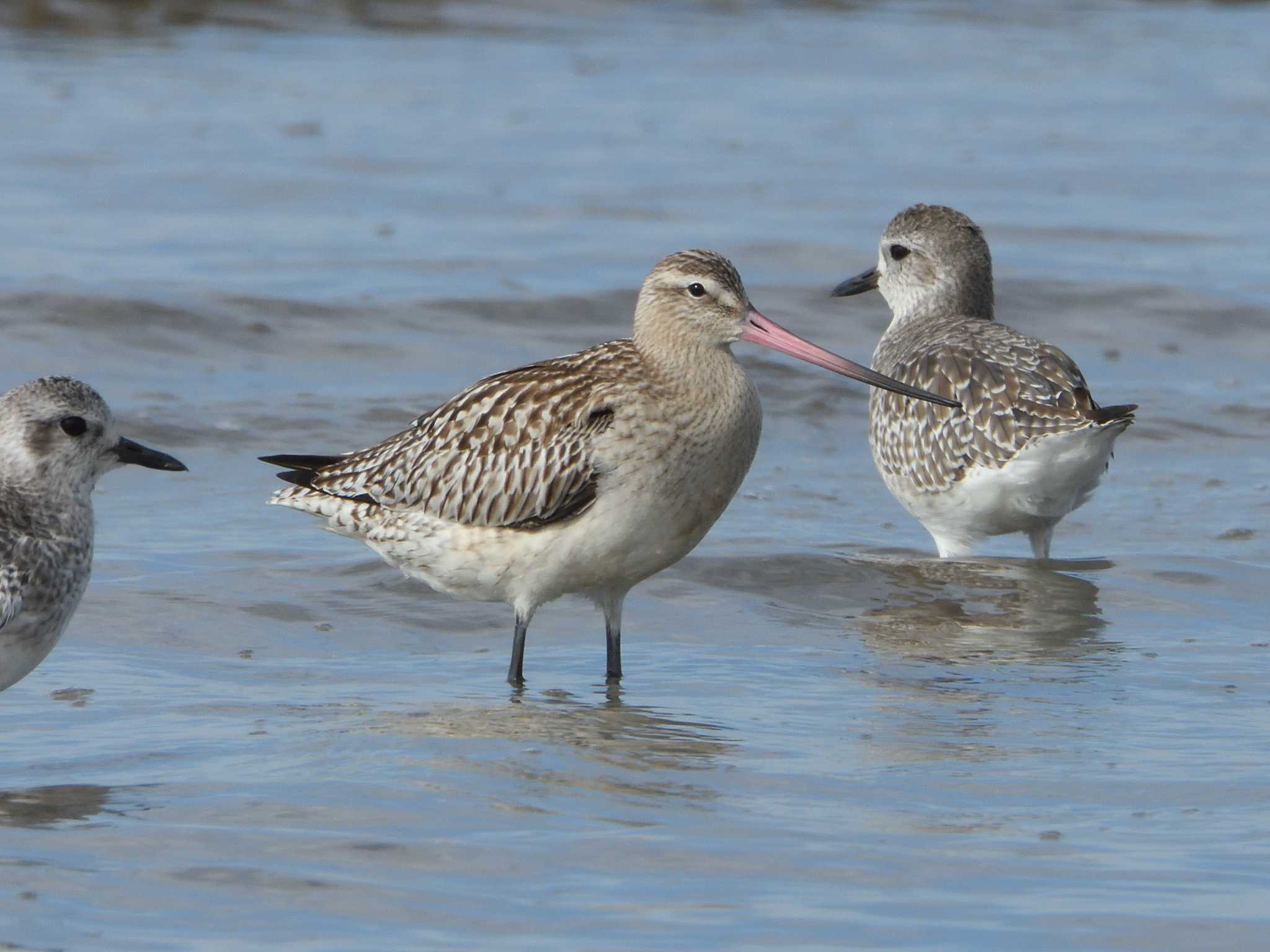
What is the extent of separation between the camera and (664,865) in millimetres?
5637

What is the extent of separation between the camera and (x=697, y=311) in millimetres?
7625

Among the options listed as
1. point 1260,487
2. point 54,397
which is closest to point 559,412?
point 54,397

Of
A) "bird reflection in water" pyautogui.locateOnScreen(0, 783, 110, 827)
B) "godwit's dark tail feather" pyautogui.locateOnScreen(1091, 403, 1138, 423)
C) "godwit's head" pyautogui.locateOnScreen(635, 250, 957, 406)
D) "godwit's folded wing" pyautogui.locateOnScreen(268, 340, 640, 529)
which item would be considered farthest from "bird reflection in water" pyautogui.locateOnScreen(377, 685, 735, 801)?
"godwit's dark tail feather" pyautogui.locateOnScreen(1091, 403, 1138, 423)

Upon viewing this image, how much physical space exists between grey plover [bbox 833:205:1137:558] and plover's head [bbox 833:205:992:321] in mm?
524

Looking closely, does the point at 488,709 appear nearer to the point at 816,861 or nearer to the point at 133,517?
the point at 816,861

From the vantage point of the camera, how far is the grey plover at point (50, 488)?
6520 millimetres

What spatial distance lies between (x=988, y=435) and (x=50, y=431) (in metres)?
4.18

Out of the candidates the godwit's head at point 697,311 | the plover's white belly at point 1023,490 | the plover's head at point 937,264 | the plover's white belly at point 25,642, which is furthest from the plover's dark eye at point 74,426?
the plover's head at point 937,264

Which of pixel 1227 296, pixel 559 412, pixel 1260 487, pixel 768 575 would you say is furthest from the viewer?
pixel 1227 296

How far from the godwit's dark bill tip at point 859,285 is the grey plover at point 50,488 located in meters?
5.24

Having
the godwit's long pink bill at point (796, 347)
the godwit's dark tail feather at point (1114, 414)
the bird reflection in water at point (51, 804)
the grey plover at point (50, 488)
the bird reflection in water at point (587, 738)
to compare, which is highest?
the godwit's long pink bill at point (796, 347)

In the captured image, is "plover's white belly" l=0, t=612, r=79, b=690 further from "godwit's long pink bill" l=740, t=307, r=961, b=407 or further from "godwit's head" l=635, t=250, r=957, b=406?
"godwit's long pink bill" l=740, t=307, r=961, b=407

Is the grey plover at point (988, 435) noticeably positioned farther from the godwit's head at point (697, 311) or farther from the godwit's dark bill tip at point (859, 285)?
the godwit's head at point (697, 311)

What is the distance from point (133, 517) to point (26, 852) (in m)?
4.20
